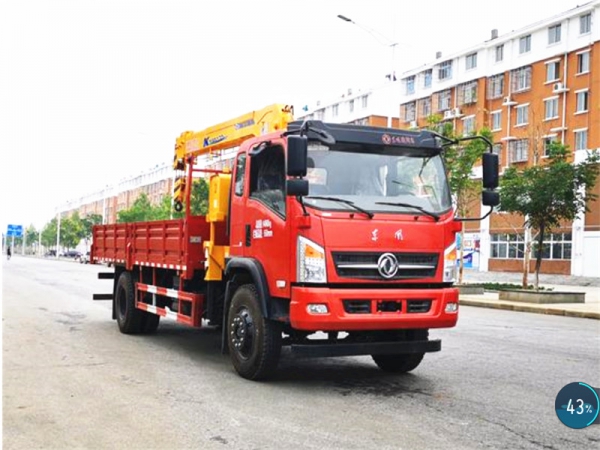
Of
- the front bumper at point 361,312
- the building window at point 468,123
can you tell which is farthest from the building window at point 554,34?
the front bumper at point 361,312

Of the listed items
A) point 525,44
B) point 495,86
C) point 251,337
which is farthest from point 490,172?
point 495,86

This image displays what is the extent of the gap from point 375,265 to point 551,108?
153 feet

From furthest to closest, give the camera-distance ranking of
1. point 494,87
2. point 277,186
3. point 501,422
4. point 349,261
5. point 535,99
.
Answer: point 494,87 < point 535,99 < point 277,186 < point 349,261 < point 501,422

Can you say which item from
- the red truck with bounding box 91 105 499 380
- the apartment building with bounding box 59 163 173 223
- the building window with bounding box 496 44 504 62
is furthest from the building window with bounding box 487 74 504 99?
the apartment building with bounding box 59 163 173 223

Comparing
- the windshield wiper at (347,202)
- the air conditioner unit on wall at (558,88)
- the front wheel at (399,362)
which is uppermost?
the air conditioner unit on wall at (558,88)

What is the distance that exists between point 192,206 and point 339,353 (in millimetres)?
3837

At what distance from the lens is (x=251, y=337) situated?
25.0 ft

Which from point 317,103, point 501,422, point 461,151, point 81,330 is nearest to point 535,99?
point 461,151

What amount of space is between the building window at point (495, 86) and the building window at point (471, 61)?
2857 mm

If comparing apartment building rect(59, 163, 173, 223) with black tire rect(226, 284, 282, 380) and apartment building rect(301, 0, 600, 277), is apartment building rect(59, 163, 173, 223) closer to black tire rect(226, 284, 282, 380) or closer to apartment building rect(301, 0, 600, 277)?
apartment building rect(301, 0, 600, 277)

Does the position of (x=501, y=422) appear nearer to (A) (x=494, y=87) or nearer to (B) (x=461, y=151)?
(B) (x=461, y=151)

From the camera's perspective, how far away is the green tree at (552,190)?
22.4 m

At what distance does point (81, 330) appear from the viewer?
1209 centimetres

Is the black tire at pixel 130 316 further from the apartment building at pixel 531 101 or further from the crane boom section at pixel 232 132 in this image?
the apartment building at pixel 531 101
